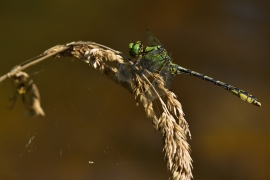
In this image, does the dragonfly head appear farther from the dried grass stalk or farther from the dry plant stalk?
the dried grass stalk

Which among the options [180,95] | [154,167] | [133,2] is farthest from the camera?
[133,2]

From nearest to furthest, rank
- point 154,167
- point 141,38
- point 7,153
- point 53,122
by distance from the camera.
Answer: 1. point 53,122
2. point 7,153
3. point 154,167
4. point 141,38

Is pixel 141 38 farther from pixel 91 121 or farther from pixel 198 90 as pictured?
pixel 91 121

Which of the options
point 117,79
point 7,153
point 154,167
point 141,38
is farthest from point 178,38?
point 117,79

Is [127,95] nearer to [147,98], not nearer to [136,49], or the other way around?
[136,49]

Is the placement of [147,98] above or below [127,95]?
above

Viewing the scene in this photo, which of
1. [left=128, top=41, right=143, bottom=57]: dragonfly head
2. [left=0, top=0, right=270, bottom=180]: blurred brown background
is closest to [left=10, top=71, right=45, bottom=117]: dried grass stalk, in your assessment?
[left=128, top=41, right=143, bottom=57]: dragonfly head

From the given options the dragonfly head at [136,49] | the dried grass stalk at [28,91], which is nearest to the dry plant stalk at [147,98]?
the dried grass stalk at [28,91]

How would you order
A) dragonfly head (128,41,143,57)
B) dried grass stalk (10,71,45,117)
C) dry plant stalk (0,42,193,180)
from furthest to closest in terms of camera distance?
dragonfly head (128,41,143,57), dry plant stalk (0,42,193,180), dried grass stalk (10,71,45,117)

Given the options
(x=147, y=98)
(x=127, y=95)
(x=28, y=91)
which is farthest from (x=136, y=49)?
(x=127, y=95)
